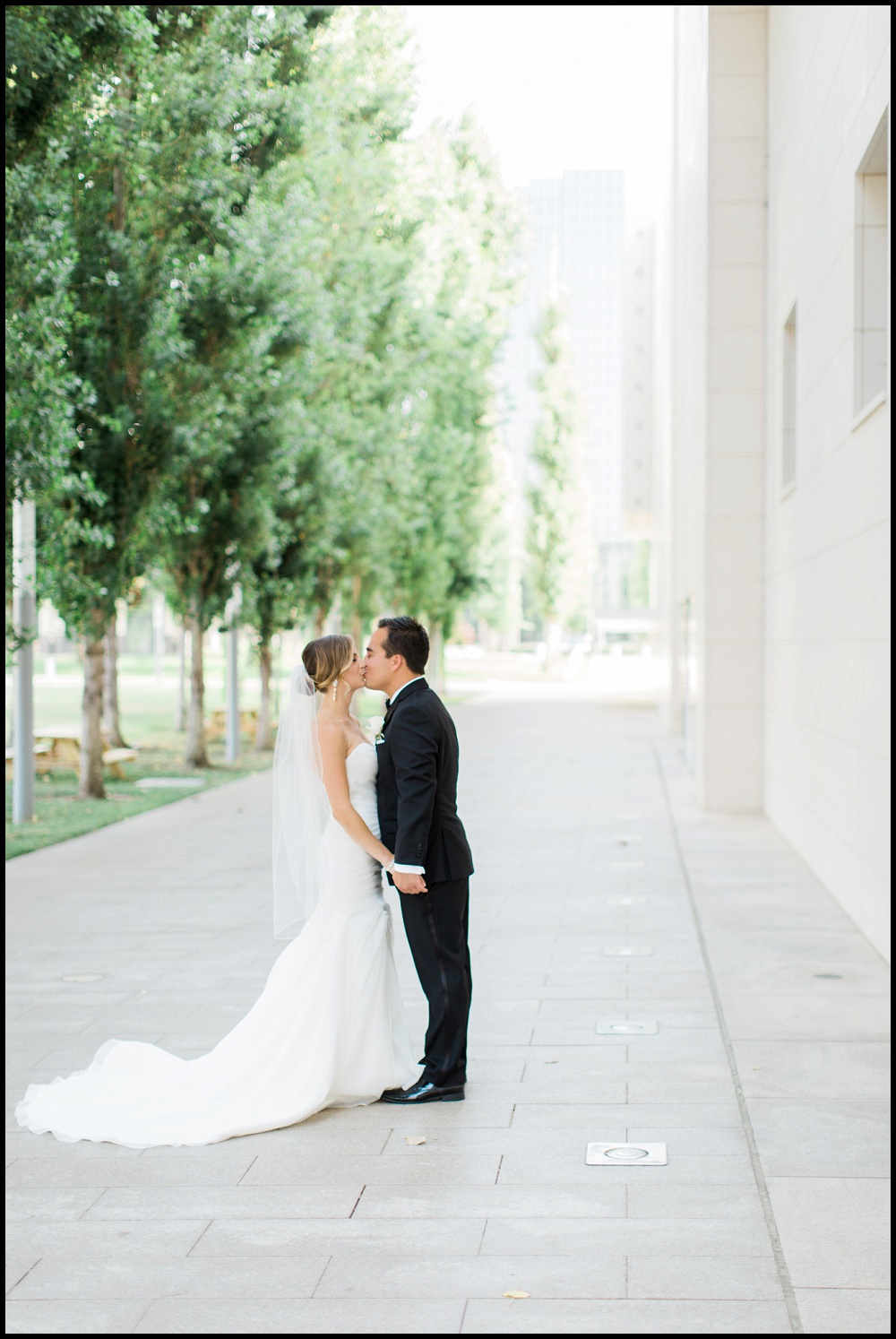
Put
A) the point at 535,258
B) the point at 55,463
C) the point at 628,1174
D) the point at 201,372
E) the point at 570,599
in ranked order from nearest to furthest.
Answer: the point at 628,1174, the point at 55,463, the point at 201,372, the point at 570,599, the point at 535,258

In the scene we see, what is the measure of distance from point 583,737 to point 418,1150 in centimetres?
2336

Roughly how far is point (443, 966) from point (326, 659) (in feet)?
4.27

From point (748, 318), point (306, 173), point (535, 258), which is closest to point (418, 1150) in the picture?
point (748, 318)

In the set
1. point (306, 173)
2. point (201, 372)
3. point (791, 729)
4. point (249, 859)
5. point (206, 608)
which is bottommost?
point (249, 859)

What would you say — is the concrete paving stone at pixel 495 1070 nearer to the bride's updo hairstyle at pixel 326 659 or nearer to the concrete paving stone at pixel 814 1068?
the concrete paving stone at pixel 814 1068

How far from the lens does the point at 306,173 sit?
2055 centimetres

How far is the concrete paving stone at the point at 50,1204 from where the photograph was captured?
458cm

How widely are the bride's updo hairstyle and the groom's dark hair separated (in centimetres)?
15

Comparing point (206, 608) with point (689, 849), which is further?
point (206, 608)

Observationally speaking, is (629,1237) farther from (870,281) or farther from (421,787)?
(870,281)

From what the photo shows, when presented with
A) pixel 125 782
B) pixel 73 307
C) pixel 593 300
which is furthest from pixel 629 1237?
pixel 593 300

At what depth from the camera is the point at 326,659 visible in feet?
18.1

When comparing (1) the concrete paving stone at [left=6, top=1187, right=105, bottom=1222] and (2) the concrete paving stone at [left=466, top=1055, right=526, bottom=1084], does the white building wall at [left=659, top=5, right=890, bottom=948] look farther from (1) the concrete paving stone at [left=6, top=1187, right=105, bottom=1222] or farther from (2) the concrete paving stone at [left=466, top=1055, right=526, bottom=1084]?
(1) the concrete paving stone at [left=6, top=1187, right=105, bottom=1222]

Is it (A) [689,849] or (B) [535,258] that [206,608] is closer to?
(A) [689,849]
